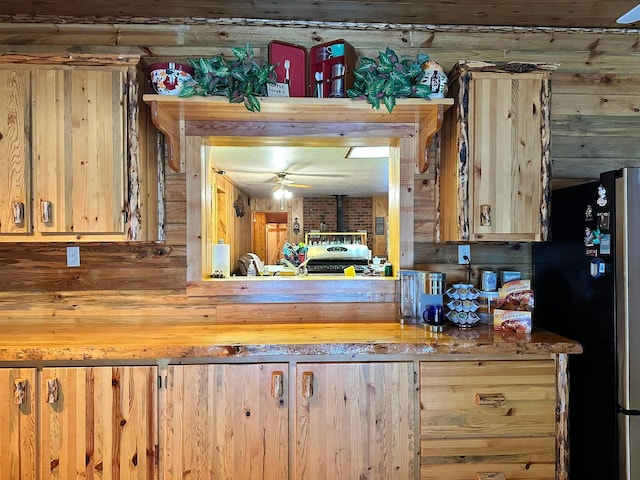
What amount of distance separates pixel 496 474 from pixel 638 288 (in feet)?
3.11

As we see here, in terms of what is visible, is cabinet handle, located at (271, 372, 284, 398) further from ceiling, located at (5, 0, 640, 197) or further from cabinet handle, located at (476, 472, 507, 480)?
ceiling, located at (5, 0, 640, 197)

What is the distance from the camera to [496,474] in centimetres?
162

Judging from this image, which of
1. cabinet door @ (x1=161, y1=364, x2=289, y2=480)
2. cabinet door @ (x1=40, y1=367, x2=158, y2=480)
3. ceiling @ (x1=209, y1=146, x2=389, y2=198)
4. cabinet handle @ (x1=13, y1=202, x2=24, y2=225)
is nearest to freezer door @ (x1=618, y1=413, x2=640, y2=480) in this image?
cabinet door @ (x1=161, y1=364, x2=289, y2=480)

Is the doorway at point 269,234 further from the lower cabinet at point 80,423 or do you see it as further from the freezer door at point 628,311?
the freezer door at point 628,311

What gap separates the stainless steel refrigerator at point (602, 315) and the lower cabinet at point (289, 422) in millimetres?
805

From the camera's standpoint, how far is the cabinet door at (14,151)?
5.70 ft

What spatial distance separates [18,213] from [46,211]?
121 millimetres

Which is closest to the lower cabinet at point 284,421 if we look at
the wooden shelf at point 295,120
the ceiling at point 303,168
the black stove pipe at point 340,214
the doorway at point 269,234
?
the wooden shelf at point 295,120

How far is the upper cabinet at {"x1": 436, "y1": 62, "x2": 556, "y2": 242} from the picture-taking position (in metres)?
1.84

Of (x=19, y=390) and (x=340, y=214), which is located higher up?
(x=340, y=214)

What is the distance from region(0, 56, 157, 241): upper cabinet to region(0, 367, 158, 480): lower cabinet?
2.02 ft

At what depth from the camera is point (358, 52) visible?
2.13 metres

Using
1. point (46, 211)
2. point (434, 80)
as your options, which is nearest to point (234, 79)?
point (434, 80)

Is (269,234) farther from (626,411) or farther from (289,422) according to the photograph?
(626,411)
